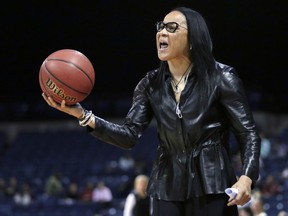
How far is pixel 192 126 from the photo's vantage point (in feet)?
9.92

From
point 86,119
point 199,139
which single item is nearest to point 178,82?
point 199,139

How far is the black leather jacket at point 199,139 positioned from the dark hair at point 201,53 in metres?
0.03

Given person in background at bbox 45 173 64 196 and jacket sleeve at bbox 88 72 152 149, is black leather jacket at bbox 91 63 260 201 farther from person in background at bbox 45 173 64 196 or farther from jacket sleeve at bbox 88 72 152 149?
person in background at bbox 45 173 64 196

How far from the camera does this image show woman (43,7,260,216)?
118 inches

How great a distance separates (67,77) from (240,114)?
0.81 meters

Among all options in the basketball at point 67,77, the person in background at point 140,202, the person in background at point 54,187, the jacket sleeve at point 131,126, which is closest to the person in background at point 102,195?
the person in background at point 54,187

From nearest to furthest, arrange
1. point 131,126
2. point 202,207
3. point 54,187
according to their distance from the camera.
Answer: point 202,207
point 131,126
point 54,187

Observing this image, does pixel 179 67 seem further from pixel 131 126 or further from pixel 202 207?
pixel 202 207

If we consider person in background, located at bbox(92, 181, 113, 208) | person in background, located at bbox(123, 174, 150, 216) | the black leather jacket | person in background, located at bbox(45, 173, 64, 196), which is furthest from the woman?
person in background, located at bbox(45, 173, 64, 196)

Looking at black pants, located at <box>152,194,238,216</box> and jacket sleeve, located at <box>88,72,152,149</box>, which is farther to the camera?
jacket sleeve, located at <box>88,72,152,149</box>

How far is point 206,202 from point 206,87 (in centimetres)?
52

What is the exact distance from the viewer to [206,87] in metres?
3.08

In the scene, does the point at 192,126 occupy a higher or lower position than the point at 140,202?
higher

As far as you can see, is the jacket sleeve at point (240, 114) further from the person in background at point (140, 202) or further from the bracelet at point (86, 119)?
the person in background at point (140, 202)
